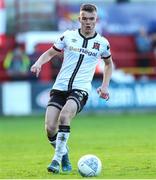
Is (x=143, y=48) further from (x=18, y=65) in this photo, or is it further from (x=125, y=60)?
(x=18, y=65)

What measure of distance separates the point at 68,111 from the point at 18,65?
58.3ft

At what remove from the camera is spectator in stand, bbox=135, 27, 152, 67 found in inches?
1317

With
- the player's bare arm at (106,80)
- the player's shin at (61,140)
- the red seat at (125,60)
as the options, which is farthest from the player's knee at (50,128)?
the red seat at (125,60)

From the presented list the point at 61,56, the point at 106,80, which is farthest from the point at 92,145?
the point at 61,56

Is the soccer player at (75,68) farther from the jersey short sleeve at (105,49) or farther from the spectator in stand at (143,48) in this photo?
the spectator in stand at (143,48)

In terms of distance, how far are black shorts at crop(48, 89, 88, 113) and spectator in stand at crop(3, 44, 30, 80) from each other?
661 inches

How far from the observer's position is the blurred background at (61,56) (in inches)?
1168

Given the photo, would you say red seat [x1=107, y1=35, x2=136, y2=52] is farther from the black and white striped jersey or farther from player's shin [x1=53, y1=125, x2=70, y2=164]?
player's shin [x1=53, y1=125, x2=70, y2=164]

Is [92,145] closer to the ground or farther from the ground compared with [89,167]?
closer to the ground

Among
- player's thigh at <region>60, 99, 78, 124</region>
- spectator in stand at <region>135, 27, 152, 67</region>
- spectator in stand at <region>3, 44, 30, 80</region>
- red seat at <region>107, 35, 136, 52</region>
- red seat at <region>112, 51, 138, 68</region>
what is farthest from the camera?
red seat at <region>107, 35, 136, 52</region>

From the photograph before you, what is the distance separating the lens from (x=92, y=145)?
1897 cm

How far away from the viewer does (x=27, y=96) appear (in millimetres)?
29469

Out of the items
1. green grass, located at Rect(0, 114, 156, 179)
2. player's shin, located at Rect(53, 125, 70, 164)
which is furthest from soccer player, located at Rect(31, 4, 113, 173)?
green grass, located at Rect(0, 114, 156, 179)

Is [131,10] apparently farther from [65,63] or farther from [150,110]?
[65,63]
